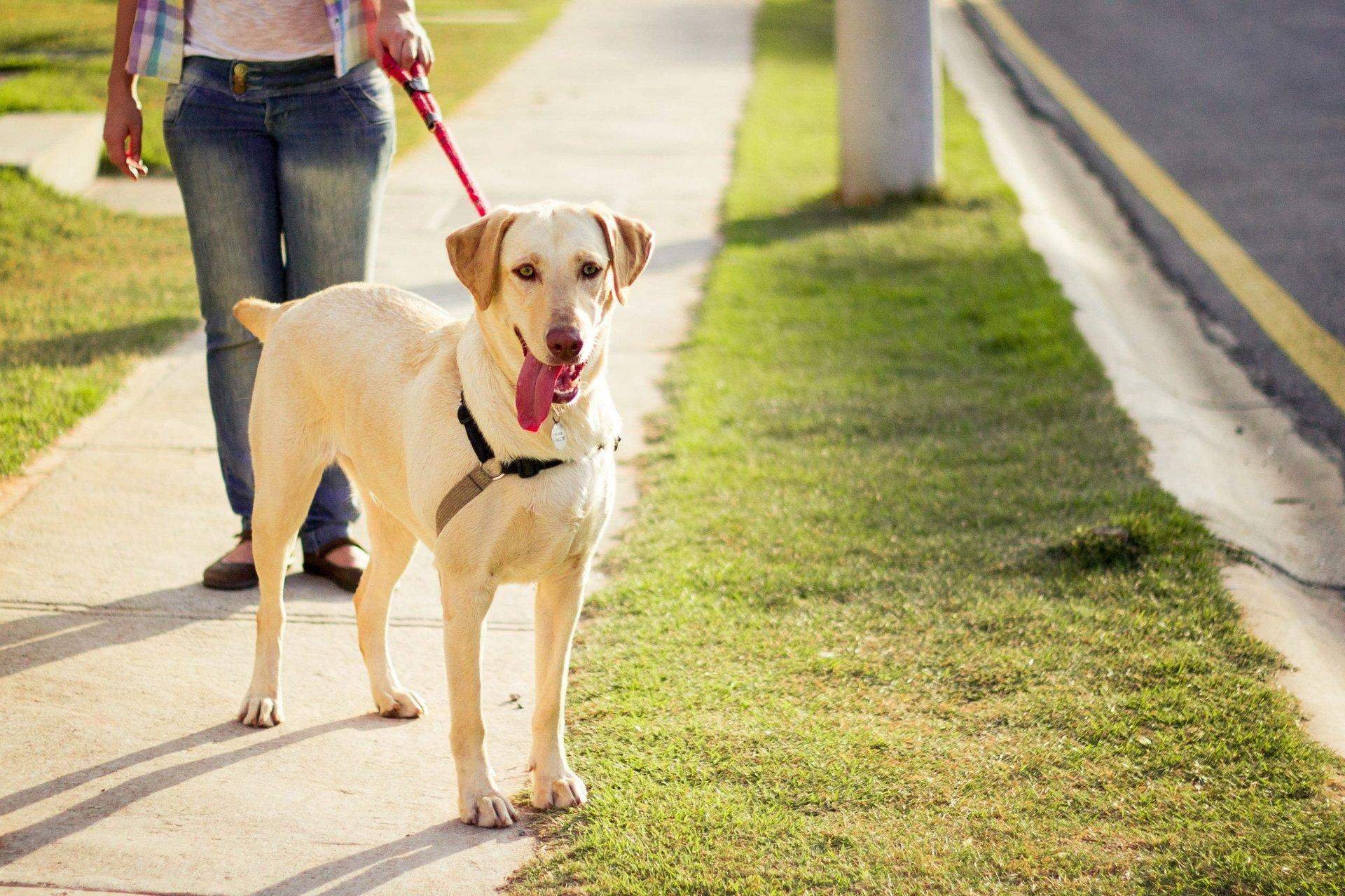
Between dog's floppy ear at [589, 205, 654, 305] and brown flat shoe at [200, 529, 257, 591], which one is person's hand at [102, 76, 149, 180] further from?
dog's floppy ear at [589, 205, 654, 305]

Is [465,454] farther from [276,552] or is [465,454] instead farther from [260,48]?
[260,48]

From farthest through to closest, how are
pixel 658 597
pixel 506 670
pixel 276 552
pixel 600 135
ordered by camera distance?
1. pixel 600 135
2. pixel 658 597
3. pixel 506 670
4. pixel 276 552

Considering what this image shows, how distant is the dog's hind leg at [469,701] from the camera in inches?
127

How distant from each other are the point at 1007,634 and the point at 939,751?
71cm

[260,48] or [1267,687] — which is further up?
[260,48]

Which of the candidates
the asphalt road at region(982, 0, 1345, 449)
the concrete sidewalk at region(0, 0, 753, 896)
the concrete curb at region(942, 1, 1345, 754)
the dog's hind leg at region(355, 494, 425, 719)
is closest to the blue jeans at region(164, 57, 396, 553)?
the concrete sidewalk at region(0, 0, 753, 896)

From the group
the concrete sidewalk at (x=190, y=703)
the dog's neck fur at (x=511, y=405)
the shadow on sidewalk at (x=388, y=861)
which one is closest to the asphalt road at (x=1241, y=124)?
the concrete sidewalk at (x=190, y=703)

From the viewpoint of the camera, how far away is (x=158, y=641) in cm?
414

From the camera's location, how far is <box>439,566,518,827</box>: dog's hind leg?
3.23 metres

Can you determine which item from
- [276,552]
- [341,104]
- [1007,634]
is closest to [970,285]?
[1007,634]

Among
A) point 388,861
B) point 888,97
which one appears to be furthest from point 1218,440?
point 888,97

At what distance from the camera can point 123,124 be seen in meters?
4.22

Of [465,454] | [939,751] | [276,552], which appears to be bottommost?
[939,751]

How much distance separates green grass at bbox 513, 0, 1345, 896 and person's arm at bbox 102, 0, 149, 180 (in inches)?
81.7
